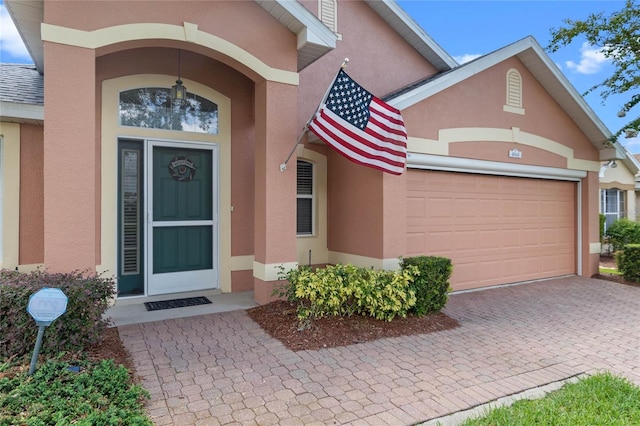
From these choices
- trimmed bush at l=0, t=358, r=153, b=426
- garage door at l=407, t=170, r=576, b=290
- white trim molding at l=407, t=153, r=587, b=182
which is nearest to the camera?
trimmed bush at l=0, t=358, r=153, b=426

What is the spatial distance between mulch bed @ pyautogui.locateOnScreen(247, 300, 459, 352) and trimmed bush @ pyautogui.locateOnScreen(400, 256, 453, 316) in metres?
0.15

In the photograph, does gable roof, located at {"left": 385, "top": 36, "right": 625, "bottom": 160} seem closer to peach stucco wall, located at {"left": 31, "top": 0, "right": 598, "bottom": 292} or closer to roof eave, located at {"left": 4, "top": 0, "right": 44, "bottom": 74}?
peach stucco wall, located at {"left": 31, "top": 0, "right": 598, "bottom": 292}

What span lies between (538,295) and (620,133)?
4.70 m

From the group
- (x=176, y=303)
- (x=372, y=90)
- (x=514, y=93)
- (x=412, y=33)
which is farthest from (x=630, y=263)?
(x=176, y=303)

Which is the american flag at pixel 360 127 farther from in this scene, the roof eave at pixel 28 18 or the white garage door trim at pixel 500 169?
the roof eave at pixel 28 18

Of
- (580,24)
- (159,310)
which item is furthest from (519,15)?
(159,310)

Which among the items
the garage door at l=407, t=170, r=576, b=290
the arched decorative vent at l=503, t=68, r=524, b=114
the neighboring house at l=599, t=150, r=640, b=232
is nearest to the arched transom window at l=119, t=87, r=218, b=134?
the garage door at l=407, t=170, r=576, b=290

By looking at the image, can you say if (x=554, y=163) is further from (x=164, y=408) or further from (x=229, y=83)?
(x=164, y=408)

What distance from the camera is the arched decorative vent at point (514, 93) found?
A: 8000 millimetres

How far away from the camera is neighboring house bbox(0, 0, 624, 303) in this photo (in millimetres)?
4789

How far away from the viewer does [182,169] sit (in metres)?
6.72

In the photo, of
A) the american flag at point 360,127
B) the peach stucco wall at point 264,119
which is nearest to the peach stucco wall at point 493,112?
the peach stucco wall at point 264,119

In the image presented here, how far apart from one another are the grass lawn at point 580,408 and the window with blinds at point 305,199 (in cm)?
528

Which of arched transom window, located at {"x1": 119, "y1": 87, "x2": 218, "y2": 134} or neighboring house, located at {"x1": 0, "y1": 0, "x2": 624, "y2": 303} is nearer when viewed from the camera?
neighboring house, located at {"x1": 0, "y1": 0, "x2": 624, "y2": 303}
